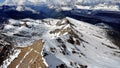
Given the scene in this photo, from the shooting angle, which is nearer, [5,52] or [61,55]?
[61,55]

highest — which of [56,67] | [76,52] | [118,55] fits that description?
[56,67]

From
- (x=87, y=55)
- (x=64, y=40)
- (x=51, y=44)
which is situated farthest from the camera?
(x=64, y=40)

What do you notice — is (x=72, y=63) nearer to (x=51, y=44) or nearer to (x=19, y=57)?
(x=51, y=44)

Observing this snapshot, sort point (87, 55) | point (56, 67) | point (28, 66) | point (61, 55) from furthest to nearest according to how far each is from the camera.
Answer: point (87, 55) < point (61, 55) < point (28, 66) < point (56, 67)

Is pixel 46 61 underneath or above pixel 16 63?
above

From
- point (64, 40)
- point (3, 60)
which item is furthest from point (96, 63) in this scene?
point (3, 60)

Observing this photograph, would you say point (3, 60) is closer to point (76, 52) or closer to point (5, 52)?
point (5, 52)
